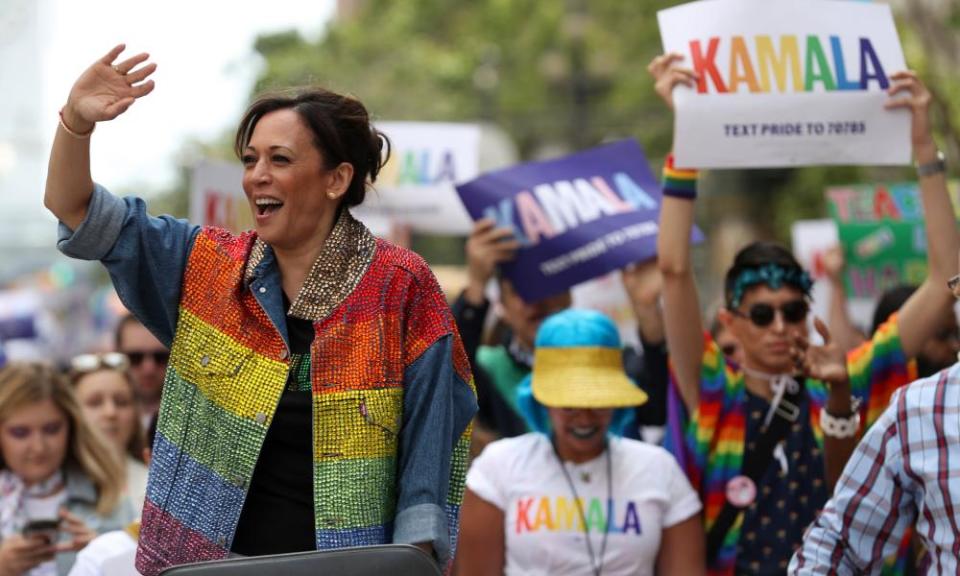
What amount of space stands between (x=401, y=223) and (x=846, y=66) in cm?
376

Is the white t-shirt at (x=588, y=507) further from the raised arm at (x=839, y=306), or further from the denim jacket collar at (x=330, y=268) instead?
the raised arm at (x=839, y=306)

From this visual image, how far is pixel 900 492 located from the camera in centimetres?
360

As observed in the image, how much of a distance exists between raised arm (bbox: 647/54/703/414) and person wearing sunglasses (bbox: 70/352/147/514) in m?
2.56

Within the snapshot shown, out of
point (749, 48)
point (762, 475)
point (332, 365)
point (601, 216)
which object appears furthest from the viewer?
point (601, 216)

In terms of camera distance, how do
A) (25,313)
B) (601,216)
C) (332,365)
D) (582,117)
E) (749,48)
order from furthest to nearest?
(582,117), (25,313), (601,216), (749,48), (332,365)

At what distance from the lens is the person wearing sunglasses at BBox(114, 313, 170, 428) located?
7.48m

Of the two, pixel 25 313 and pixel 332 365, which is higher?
pixel 25 313

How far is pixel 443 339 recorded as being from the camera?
357 cm

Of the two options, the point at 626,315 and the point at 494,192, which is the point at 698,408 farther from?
the point at 626,315

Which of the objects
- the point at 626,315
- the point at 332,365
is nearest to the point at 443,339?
the point at 332,365

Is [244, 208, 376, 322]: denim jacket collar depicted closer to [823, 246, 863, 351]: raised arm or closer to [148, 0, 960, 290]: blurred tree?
[823, 246, 863, 351]: raised arm

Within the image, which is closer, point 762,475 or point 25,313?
point 762,475

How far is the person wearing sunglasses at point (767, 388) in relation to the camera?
5.10 metres

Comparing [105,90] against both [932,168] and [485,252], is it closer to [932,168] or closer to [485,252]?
[932,168]
